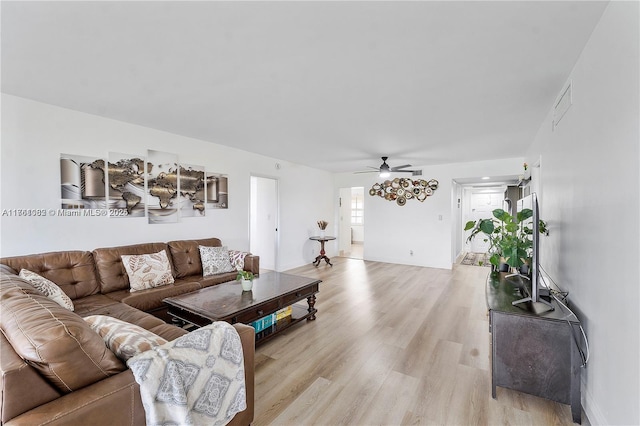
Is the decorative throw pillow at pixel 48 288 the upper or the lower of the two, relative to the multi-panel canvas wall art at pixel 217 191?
lower

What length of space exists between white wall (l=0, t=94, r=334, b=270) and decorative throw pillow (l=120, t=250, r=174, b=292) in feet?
1.78

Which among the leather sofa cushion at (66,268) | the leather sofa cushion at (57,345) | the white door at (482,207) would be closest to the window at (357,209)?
the white door at (482,207)

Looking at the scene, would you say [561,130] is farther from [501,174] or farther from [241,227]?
[241,227]

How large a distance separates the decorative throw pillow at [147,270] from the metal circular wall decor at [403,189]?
5086 millimetres

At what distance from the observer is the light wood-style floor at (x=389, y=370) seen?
1.78 m

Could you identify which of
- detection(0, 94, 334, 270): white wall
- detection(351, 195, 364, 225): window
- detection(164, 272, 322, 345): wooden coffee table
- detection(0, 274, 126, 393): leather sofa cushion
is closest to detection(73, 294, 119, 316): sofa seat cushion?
detection(164, 272, 322, 345): wooden coffee table

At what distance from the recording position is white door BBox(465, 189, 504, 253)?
321 inches

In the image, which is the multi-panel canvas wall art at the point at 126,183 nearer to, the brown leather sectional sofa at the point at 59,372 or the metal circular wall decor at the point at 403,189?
the brown leather sectional sofa at the point at 59,372

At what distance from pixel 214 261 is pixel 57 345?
271 cm

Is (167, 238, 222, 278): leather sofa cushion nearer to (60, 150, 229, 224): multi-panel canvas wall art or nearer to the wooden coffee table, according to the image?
(60, 150, 229, 224): multi-panel canvas wall art

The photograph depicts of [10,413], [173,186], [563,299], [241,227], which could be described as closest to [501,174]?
[563,299]

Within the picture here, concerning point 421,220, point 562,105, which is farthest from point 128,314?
point 421,220

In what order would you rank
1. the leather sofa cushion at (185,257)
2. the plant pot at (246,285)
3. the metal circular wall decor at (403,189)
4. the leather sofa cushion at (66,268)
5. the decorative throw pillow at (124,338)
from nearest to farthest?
the decorative throw pillow at (124,338)
the leather sofa cushion at (66,268)
the plant pot at (246,285)
the leather sofa cushion at (185,257)
the metal circular wall decor at (403,189)

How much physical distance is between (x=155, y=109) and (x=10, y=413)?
2828mm
